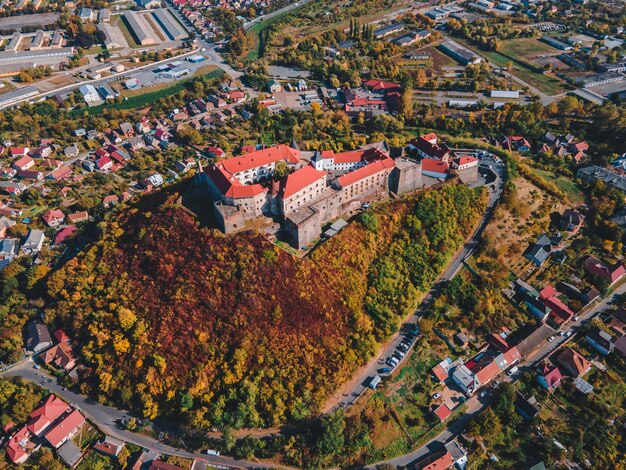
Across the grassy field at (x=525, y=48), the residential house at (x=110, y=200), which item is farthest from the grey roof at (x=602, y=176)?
the residential house at (x=110, y=200)

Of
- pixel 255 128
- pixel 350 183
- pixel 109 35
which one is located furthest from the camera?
pixel 109 35

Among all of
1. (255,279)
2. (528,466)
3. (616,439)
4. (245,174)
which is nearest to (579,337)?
(616,439)

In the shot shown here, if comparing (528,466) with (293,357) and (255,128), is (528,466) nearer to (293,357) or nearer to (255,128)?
(293,357)

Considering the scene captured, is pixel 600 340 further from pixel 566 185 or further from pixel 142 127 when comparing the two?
pixel 142 127

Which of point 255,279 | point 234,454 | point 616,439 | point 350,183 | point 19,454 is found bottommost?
point 616,439

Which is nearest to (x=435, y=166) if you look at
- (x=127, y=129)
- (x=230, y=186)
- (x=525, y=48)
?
(x=230, y=186)

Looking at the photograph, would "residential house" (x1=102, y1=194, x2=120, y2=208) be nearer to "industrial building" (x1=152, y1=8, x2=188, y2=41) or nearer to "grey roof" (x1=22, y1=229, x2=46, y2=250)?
"grey roof" (x1=22, y1=229, x2=46, y2=250)
